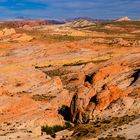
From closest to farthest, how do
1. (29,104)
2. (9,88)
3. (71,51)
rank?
(29,104), (9,88), (71,51)

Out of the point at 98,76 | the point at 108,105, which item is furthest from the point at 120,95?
the point at 98,76

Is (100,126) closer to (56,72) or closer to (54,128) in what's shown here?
(54,128)

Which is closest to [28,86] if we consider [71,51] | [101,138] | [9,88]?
[9,88]

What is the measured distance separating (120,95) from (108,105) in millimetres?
3307

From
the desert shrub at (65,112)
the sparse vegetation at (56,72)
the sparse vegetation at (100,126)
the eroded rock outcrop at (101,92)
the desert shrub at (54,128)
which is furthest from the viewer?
the sparse vegetation at (56,72)

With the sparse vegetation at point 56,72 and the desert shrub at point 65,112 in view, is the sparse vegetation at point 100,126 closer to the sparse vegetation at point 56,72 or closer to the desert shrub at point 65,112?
the desert shrub at point 65,112

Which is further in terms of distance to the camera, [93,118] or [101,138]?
[93,118]

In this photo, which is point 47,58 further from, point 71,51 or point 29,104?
point 29,104

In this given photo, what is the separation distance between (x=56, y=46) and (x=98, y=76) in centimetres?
7407

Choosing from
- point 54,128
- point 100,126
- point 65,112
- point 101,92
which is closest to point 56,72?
point 65,112

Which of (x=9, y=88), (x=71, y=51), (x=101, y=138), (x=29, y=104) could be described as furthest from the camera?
(x=71, y=51)

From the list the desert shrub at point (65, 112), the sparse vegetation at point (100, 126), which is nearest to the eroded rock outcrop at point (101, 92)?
the desert shrub at point (65, 112)

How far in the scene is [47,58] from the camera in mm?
149000

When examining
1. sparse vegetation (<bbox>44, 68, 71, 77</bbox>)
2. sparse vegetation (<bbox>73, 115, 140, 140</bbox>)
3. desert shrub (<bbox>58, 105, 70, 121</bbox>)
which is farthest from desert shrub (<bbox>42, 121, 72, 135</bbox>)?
sparse vegetation (<bbox>44, 68, 71, 77</bbox>)
